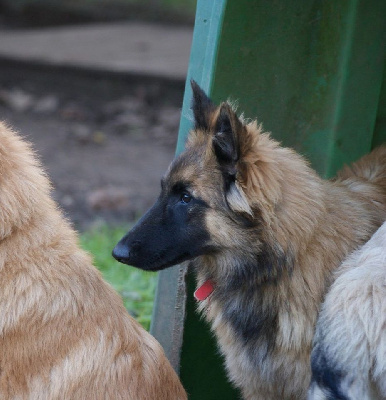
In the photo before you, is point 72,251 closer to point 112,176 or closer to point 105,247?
point 105,247

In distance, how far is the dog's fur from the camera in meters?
3.45

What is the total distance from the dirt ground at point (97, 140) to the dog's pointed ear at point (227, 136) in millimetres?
3771

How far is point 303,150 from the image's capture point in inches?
197

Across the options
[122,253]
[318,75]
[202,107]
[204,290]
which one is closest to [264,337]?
[204,290]

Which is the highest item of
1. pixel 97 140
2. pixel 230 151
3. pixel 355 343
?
pixel 230 151

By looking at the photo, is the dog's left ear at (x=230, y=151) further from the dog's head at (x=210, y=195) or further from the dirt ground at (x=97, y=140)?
the dirt ground at (x=97, y=140)

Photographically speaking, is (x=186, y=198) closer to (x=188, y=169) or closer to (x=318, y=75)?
(x=188, y=169)

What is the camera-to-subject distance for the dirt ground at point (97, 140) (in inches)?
313

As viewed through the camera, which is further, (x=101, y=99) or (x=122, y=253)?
(x=101, y=99)

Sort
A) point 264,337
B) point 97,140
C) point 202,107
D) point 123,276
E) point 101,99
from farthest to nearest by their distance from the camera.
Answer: point 101,99 → point 97,140 → point 123,276 → point 202,107 → point 264,337

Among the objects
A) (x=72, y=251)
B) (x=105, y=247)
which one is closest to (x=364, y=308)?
(x=72, y=251)

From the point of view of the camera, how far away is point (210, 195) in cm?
385

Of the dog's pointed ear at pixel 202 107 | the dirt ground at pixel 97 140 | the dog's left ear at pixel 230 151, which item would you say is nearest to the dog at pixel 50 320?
the dog's left ear at pixel 230 151

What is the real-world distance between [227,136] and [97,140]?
603 cm
